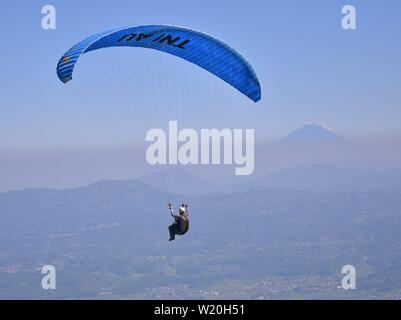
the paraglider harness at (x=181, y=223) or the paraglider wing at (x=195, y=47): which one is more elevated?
the paraglider wing at (x=195, y=47)

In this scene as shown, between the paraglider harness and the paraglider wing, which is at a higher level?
the paraglider wing

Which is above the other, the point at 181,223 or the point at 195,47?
the point at 195,47

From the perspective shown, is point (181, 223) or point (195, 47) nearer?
point (181, 223)

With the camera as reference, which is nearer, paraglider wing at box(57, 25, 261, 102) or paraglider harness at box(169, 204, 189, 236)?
paraglider wing at box(57, 25, 261, 102)

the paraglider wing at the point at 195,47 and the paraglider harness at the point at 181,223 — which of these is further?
the paraglider harness at the point at 181,223
